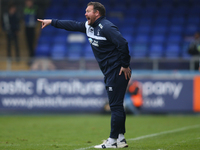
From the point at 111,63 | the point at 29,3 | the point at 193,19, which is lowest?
the point at 111,63

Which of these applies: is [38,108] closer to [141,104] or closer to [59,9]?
[141,104]

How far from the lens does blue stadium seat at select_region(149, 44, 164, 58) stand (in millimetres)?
17922

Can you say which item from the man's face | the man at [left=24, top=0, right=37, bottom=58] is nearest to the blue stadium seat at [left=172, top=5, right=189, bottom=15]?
the man at [left=24, top=0, right=37, bottom=58]

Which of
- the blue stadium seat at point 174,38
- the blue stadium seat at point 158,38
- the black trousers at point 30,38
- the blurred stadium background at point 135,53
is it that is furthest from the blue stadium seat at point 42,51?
the blue stadium seat at point 174,38

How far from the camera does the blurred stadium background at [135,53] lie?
47.5ft

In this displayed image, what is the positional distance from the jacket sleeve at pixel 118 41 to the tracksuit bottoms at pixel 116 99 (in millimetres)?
246

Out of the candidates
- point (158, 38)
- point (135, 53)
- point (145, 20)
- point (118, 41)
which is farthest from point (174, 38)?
point (118, 41)

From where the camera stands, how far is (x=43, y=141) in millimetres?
7027

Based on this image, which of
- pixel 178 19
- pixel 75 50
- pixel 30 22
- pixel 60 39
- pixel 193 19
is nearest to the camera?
pixel 75 50

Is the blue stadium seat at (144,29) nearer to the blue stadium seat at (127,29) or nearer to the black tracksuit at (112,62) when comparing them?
the blue stadium seat at (127,29)

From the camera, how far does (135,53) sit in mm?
Result: 18016

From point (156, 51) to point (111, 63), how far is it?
493 inches

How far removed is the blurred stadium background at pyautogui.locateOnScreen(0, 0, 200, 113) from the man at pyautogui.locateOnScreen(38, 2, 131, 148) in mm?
8396

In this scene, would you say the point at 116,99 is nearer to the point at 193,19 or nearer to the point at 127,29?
the point at 127,29
